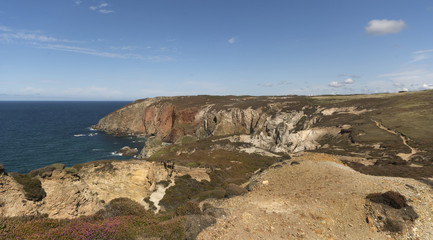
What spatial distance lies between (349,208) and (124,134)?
103554 millimetres

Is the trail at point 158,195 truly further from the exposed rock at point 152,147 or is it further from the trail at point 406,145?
the trail at point 406,145

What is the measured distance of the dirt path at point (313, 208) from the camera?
39.5ft

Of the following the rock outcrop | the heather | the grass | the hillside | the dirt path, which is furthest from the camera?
the grass

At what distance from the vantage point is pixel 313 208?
14.7m

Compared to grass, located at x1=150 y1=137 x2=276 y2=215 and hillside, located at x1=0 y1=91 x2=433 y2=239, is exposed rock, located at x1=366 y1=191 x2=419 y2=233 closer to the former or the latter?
hillside, located at x1=0 y1=91 x2=433 y2=239

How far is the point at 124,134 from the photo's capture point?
102250 mm

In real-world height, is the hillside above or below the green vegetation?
below

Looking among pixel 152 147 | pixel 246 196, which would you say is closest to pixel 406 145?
pixel 246 196

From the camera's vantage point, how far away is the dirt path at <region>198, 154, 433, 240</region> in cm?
1204

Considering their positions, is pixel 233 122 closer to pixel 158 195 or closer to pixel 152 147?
pixel 152 147

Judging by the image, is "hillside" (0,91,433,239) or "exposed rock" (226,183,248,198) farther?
"exposed rock" (226,183,248,198)

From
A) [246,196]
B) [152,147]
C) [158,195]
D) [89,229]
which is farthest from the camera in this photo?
[152,147]

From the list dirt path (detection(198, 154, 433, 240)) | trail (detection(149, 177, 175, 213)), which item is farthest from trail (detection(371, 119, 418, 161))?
trail (detection(149, 177, 175, 213))

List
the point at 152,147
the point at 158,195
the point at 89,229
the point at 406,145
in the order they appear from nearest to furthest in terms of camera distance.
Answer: the point at 89,229
the point at 158,195
the point at 406,145
the point at 152,147
